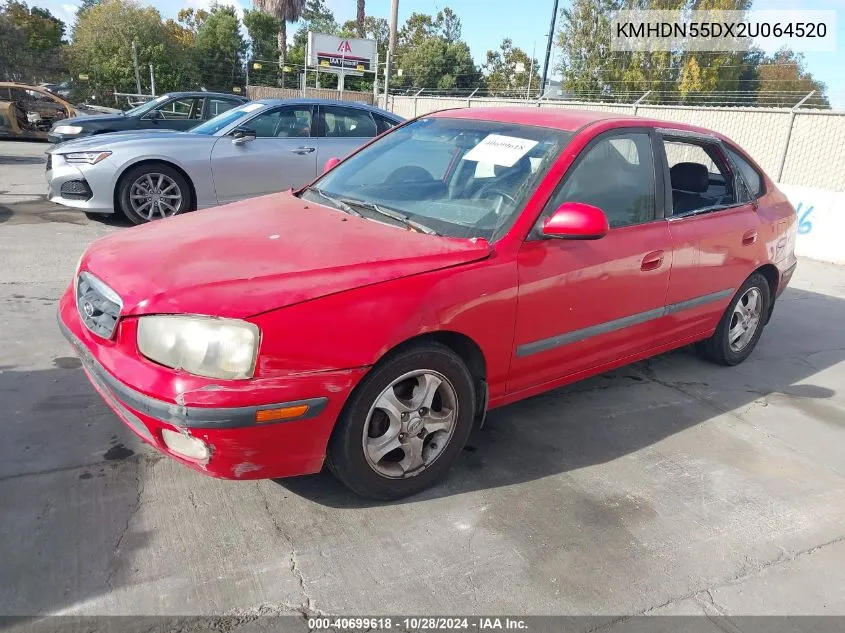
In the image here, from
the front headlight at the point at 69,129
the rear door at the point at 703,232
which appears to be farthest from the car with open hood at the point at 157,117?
the rear door at the point at 703,232

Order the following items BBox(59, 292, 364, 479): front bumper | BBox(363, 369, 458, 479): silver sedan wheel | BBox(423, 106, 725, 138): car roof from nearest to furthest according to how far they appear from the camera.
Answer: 1. BBox(59, 292, 364, 479): front bumper
2. BBox(363, 369, 458, 479): silver sedan wheel
3. BBox(423, 106, 725, 138): car roof

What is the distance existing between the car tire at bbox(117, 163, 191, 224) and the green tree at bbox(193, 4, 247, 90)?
1579 inches

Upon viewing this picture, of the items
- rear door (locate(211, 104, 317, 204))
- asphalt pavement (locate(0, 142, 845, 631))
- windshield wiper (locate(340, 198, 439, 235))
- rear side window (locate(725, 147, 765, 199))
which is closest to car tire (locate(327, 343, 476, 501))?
asphalt pavement (locate(0, 142, 845, 631))

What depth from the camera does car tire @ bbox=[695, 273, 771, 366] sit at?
4625mm

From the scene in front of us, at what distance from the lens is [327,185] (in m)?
3.88

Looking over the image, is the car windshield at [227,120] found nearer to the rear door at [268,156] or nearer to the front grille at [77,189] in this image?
the rear door at [268,156]

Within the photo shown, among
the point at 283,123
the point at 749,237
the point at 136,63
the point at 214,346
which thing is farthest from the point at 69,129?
the point at 136,63

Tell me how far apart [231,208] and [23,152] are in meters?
13.1

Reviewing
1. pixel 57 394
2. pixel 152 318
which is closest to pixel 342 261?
pixel 152 318

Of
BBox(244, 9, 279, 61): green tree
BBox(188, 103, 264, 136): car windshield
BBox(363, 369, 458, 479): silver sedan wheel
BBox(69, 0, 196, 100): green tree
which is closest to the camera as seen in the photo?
BBox(363, 369, 458, 479): silver sedan wheel

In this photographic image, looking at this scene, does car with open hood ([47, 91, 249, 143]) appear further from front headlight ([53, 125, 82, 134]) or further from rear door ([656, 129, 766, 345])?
rear door ([656, 129, 766, 345])

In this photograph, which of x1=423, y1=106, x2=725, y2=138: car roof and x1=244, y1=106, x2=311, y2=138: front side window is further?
x1=244, y1=106, x2=311, y2=138: front side window

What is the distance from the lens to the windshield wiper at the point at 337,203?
3.36m

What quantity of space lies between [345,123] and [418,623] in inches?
283
